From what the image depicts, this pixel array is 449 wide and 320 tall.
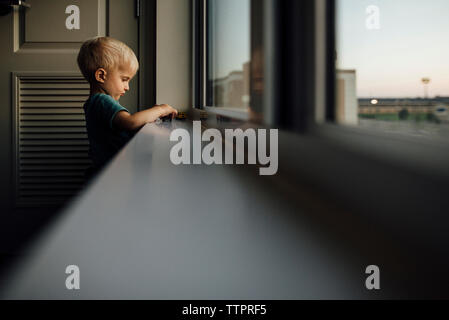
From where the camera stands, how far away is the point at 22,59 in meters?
1.84

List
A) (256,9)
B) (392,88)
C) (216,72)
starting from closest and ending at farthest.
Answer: (392,88), (256,9), (216,72)

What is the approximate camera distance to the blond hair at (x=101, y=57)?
4.91 ft

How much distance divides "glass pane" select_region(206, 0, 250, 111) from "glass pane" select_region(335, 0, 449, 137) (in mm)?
286

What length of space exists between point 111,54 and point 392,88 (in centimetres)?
128

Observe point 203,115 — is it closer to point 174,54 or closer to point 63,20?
point 174,54

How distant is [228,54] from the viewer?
1222 millimetres

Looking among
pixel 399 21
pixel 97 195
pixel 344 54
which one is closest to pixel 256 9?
pixel 344 54

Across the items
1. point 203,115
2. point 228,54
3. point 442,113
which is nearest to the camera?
point 442,113

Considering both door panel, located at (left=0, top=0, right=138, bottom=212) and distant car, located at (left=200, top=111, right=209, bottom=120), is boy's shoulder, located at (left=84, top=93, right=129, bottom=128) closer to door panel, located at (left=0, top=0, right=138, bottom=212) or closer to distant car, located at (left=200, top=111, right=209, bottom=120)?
distant car, located at (left=200, top=111, right=209, bottom=120)

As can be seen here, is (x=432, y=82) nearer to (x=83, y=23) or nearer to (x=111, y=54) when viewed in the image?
(x=111, y=54)

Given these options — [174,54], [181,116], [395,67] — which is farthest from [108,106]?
[395,67]

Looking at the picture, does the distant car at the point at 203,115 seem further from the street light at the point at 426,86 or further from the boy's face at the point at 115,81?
the street light at the point at 426,86

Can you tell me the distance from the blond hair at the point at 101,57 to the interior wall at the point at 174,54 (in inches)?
11.0

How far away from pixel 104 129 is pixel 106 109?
0.20ft
